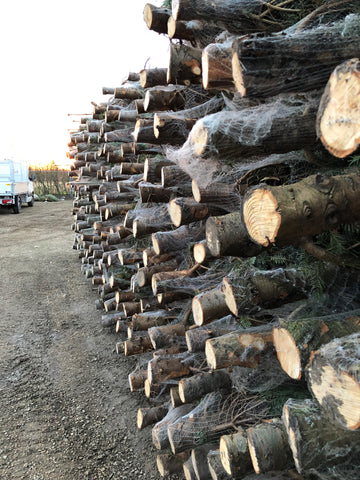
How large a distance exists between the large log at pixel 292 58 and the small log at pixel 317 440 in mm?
1272

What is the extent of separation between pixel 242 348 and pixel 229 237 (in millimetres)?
715

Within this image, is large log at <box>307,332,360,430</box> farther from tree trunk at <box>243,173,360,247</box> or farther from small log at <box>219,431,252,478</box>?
small log at <box>219,431,252,478</box>

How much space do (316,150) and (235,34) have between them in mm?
851

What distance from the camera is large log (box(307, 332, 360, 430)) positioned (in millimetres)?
1232

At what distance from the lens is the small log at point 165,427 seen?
2861mm

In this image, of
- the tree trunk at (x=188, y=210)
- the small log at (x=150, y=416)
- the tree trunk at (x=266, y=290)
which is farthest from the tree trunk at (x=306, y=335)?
the small log at (x=150, y=416)

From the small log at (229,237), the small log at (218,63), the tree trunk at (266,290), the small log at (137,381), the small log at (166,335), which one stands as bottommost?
the small log at (137,381)

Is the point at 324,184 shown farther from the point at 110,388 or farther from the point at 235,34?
the point at 110,388

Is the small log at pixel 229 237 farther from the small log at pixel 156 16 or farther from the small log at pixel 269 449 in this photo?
the small log at pixel 156 16

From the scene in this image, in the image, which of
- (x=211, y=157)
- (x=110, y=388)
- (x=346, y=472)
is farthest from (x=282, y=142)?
(x=110, y=388)

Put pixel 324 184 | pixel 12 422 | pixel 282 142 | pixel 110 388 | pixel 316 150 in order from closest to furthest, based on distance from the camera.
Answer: pixel 324 184 → pixel 282 142 → pixel 316 150 → pixel 12 422 → pixel 110 388

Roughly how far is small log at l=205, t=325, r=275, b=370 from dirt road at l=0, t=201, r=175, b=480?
1434mm

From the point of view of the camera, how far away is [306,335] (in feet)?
5.39

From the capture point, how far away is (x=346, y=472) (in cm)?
166
